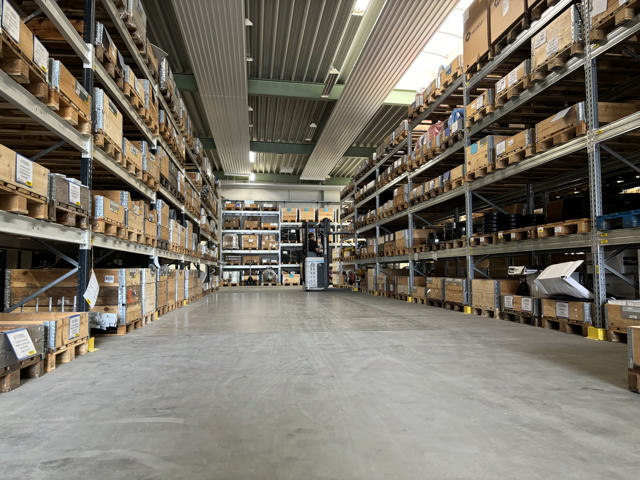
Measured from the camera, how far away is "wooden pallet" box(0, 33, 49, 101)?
3.25 meters

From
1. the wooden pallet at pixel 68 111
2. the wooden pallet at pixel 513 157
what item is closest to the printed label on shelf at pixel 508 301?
the wooden pallet at pixel 513 157

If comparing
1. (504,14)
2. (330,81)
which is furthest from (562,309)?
(330,81)

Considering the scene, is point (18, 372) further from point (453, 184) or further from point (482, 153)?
point (453, 184)

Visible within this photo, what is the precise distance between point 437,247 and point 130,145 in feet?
22.8

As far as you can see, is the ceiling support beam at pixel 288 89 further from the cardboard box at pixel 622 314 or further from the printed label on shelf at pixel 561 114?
the cardboard box at pixel 622 314

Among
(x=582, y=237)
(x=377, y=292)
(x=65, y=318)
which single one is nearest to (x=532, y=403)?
(x=582, y=237)

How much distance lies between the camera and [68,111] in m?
4.20

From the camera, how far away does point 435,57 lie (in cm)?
1260

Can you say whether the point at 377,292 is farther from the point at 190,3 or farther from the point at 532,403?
the point at 532,403

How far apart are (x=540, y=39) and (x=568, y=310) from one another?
3.99m

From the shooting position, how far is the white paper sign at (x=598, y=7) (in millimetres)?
5058

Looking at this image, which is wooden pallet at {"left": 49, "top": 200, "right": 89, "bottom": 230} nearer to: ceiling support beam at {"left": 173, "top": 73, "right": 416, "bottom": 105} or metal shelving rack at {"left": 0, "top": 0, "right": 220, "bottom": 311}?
metal shelving rack at {"left": 0, "top": 0, "right": 220, "bottom": 311}

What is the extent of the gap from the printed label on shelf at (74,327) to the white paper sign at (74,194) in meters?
1.17

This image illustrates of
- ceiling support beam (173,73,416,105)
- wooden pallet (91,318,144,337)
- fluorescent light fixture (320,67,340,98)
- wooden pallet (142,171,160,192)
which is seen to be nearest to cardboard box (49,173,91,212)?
wooden pallet (91,318,144,337)
